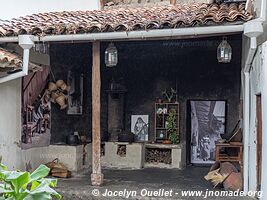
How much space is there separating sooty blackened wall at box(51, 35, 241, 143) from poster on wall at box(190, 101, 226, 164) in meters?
0.59

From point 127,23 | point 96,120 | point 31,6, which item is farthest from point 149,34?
point 31,6

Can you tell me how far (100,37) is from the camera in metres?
7.00

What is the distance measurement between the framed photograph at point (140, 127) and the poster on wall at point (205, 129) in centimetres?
146

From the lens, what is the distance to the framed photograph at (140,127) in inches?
442

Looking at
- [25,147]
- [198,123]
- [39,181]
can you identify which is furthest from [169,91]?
[39,181]

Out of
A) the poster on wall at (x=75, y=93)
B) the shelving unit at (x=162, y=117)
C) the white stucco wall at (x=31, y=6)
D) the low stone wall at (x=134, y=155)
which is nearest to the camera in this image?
the low stone wall at (x=134, y=155)

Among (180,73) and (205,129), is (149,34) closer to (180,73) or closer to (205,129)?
(180,73)

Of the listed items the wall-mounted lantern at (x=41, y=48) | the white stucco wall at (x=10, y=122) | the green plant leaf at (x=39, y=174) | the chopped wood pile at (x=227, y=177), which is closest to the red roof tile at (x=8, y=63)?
the white stucco wall at (x=10, y=122)

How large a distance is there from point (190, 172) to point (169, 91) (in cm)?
246

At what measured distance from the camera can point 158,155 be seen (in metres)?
10.8

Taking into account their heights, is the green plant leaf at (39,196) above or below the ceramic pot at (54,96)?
below

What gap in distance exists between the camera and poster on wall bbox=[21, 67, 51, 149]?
873cm

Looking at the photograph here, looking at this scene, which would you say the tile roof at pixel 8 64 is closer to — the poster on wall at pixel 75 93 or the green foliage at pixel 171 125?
the poster on wall at pixel 75 93

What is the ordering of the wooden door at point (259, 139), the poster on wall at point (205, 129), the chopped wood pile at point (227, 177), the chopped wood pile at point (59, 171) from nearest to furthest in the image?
the wooden door at point (259, 139) → the chopped wood pile at point (227, 177) → the chopped wood pile at point (59, 171) → the poster on wall at point (205, 129)
